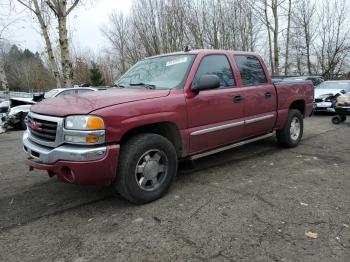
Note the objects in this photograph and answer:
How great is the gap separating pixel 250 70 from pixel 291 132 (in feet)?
6.06

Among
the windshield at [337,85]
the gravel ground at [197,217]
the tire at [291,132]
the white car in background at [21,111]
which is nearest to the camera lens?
the gravel ground at [197,217]

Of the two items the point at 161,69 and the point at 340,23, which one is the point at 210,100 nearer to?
the point at 161,69

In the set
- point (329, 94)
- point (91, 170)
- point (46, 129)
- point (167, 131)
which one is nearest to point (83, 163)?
point (91, 170)

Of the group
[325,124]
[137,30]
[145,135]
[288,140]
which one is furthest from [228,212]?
[137,30]

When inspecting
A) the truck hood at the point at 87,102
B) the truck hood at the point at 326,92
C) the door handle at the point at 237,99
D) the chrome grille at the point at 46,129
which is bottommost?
the truck hood at the point at 326,92

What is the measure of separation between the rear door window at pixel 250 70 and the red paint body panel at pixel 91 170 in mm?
2754

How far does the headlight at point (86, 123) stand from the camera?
355 centimetres

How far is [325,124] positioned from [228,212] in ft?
26.2

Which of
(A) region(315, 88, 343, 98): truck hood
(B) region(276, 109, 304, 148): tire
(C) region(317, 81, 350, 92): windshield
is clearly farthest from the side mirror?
(C) region(317, 81, 350, 92): windshield

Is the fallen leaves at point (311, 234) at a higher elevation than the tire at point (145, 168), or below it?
below

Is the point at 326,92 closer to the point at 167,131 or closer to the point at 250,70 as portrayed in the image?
the point at 250,70

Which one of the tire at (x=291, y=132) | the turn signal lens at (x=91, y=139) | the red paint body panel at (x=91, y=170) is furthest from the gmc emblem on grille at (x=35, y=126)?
the tire at (x=291, y=132)

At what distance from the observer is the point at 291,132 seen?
6836 millimetres

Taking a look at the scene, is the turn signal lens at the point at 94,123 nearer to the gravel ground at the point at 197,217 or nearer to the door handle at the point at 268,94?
the gravel ground at the point at 197,217
